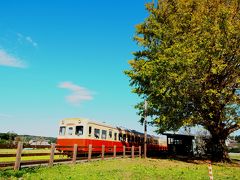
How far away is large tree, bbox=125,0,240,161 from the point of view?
18.6 m

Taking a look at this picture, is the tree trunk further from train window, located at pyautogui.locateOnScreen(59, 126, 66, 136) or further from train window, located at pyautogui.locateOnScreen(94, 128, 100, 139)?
train window, located at pyautogui.locateOnScreen(59, 126, 66, 136)

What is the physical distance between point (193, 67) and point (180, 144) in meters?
21.1

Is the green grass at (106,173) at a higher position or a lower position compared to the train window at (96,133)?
lower

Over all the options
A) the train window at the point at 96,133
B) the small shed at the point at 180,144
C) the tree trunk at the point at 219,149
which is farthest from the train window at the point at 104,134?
the small shed at the point at 180,144

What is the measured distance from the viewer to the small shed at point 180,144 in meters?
36.6

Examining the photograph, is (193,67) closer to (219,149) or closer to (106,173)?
(219,149)

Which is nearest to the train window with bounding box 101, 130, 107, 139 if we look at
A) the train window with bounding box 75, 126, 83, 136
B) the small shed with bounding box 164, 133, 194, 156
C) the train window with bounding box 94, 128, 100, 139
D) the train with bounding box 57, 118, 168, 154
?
the train with bounding box 57, 118, 168, 154

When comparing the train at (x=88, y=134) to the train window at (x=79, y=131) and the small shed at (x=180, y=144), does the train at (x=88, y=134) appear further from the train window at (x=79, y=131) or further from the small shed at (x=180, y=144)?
the small shed at (x=180, y=144)

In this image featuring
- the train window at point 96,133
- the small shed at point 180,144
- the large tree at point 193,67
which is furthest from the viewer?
the small shed at point 180,144

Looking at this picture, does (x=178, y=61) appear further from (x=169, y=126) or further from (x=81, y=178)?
(x=81, y=178)

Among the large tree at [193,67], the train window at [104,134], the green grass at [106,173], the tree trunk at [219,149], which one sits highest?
the large tree at [193,67]

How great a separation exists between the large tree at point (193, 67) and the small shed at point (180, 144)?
516 inches

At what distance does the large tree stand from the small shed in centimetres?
1311

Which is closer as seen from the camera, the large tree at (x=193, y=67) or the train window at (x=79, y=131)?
the large tree at (x=193, y=67)
